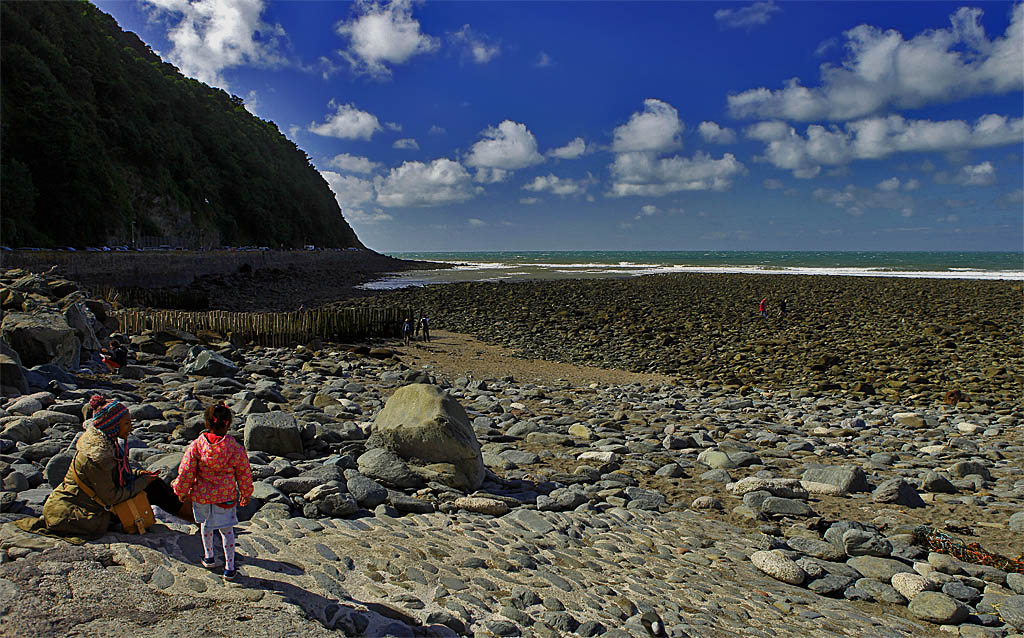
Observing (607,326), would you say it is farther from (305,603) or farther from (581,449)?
(305,603)

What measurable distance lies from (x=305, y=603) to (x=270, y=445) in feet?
11.5

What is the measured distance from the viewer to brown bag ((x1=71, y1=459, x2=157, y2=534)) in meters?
4.27

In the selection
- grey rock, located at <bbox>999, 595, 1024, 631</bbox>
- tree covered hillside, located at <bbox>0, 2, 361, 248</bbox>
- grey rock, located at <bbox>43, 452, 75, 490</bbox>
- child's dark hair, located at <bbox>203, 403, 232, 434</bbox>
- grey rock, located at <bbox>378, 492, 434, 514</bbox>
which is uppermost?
tree covered hillside, located at <bbox>0, 2, 361, 248</bbox>

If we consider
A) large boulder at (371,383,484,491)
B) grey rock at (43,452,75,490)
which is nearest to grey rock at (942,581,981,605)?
large boulder at (371,383,484,491)

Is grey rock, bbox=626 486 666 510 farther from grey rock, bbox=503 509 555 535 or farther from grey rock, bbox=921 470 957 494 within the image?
grey rock, bbox=921 470 957 494

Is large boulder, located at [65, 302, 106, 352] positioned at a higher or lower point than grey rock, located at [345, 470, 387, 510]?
higher

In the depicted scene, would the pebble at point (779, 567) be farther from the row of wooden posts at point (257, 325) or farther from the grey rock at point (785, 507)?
the row of wooden posts at point (257, 325)

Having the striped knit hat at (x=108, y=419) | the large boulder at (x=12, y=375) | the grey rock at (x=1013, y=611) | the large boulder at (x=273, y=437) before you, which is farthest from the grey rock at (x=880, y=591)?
the large boulder at (x=12, y=375)

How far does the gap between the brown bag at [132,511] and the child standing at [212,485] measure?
19.9 inches

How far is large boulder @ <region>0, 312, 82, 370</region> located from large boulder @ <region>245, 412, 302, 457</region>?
5430mm

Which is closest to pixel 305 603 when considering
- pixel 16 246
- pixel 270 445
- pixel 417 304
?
pixel 270 445

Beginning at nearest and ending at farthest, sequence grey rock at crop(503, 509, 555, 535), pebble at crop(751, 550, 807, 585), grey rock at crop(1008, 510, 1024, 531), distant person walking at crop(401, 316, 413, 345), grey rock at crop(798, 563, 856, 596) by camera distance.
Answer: grey rock at crop(798, 563, 856, 596) < pebble at crop(751, 550, 807, 585) < grey rock at crop(503, 509, 555, 535) < grey rock at crop(1008, 510, 1024, 531) < distant person walking at crop(401, 316, 413, 345)

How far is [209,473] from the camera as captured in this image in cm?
423

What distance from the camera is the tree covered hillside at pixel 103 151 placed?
125 feet
